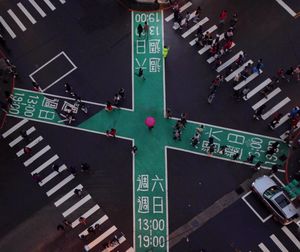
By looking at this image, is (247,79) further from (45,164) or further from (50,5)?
(50,5)

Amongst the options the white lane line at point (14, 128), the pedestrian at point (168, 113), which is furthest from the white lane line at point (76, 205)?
the pedestrian at point (168, 113)

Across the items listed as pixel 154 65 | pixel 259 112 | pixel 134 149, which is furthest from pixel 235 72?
pixel 134 149

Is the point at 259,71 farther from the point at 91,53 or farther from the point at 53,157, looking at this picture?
the point at 53,157

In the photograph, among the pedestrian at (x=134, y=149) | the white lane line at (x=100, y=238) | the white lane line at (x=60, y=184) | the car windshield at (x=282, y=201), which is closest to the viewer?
the car windshield at (x=282, y=201)

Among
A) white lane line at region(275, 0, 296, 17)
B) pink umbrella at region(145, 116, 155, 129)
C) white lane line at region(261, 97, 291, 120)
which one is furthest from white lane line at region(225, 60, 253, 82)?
pink umbrella at region(145, 116, 155, 129)

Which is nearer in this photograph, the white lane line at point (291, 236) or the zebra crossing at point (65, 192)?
the white lane line at point (291, 236)

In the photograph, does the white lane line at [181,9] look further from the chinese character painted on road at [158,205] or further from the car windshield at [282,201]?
the car windshield at [282,201]

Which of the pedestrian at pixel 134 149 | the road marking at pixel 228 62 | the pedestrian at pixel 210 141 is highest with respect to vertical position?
the road marking at pixel 228 62
